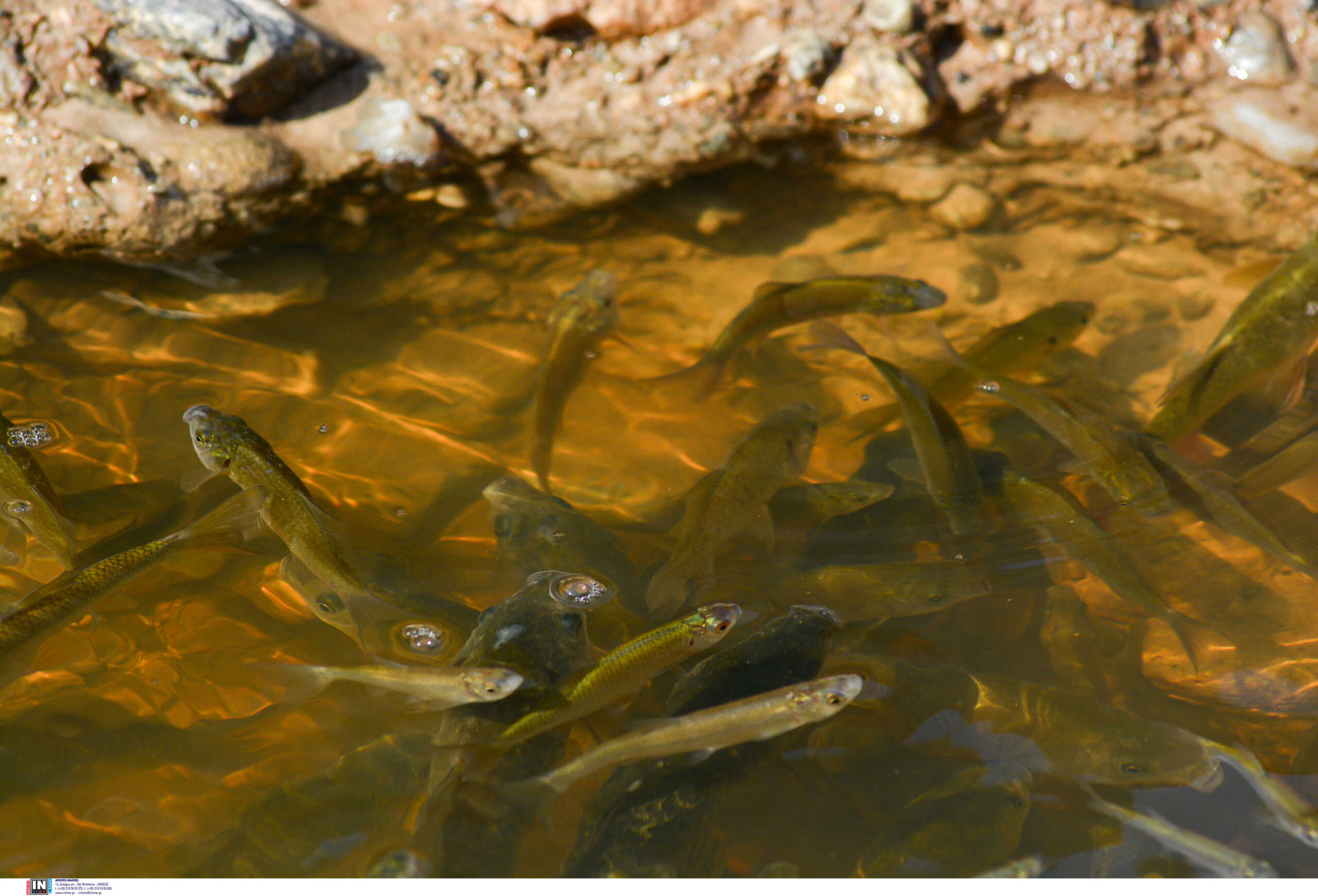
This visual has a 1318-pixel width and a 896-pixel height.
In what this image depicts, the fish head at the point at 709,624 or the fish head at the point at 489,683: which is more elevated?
the fish head at the point at 709,624

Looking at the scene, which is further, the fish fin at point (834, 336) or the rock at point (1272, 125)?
the rock at point (1272, 125)

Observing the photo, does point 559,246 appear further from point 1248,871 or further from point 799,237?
point 1248,871

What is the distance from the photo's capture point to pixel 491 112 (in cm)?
386

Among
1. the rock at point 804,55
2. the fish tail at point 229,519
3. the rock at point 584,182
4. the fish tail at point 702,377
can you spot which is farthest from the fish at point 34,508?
the rock at point 804,55

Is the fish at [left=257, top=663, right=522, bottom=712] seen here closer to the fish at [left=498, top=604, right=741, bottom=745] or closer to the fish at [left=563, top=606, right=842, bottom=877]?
the fish at [left=498, top=604, right=741, bottom=745]

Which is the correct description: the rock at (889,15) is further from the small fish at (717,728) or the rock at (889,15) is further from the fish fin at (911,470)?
the small fish at (717,728)

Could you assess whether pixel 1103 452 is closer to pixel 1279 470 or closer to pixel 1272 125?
pixel 1279 470

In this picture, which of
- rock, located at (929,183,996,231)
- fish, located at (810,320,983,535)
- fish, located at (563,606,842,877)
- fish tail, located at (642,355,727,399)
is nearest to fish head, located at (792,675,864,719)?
fish, located at (563,606,842,877)

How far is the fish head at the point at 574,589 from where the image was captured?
2869 millimetres

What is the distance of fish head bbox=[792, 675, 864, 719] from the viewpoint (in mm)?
2391

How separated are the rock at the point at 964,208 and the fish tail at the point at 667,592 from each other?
245cm

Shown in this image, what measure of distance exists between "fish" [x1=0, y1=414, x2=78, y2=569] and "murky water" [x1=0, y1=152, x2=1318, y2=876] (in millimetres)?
185

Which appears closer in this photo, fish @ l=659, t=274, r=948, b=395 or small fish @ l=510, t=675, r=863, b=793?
small fish @ l=510, t=675, r=863, b=793

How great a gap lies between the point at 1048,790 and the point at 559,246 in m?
3.01
